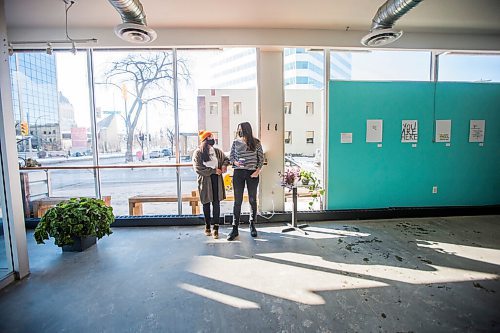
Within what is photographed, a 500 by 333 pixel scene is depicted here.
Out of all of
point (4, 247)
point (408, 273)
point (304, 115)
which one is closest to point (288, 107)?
point (304, 115)

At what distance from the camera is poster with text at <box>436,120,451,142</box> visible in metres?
4.68

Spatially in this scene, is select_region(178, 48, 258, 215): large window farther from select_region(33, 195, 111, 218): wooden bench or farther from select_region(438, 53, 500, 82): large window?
select_region(438, 53, 500, 82): large window

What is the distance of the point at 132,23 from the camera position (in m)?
2.84

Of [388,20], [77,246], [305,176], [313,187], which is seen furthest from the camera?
[313,187]

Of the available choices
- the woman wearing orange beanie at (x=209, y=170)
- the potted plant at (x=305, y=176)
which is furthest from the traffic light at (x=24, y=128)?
the potted plant at (x=305, y=176)

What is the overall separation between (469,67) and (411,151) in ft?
6.06

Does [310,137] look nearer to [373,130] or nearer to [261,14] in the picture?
[373,130]

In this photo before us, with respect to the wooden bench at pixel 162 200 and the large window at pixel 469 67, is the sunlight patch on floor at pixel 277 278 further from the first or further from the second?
the large window at pixel 469 67

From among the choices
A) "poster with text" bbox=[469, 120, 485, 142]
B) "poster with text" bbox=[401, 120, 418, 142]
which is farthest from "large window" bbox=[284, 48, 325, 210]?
"poster with text" bbox=[469, 120, 485, 142]

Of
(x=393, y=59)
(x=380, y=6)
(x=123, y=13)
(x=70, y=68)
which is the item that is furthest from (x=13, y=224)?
(x=393, y=59)

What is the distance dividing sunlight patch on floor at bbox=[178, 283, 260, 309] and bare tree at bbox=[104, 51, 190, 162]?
118 inches

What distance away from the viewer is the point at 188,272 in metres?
2.80

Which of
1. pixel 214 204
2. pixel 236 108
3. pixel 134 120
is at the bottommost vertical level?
pixel 214 204

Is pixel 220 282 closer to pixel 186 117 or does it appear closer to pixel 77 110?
pixel 186 117
